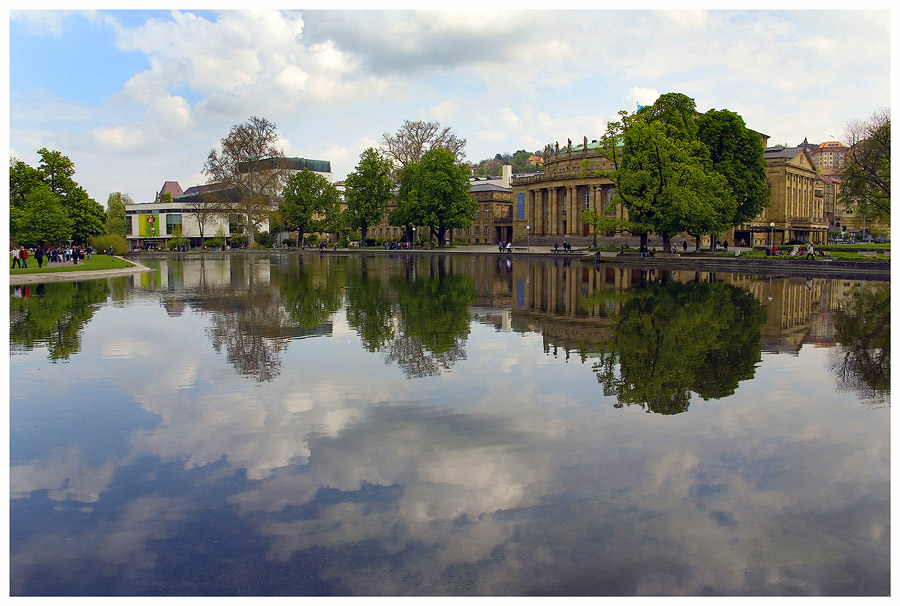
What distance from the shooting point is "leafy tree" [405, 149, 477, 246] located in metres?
86.1

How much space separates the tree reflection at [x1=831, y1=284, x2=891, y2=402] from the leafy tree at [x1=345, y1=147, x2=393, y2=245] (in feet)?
264

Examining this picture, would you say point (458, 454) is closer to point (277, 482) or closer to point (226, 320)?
point (277, 482)

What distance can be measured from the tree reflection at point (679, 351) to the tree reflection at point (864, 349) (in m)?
1.70

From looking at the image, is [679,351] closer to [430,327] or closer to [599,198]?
[430,327]

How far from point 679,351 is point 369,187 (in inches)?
3519

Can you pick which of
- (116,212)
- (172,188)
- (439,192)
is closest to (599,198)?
(439,192)

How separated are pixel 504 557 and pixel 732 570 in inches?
75.1

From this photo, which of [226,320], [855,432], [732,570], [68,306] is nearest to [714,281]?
[226,320]

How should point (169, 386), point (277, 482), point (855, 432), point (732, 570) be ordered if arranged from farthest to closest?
point (169, 386), point (855, 432), point (277, 482), point (732, 570)

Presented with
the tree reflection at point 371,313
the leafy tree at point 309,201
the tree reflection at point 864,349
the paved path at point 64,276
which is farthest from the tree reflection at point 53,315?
the leafy tree at point 309,201

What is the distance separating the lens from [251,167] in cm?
9050

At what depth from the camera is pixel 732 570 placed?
5.56 metres

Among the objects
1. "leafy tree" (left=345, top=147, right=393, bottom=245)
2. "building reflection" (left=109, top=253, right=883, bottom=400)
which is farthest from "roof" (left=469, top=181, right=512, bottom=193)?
"building reflection" (left=109, top=253, right=883, bottom=400)
